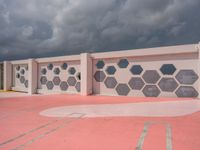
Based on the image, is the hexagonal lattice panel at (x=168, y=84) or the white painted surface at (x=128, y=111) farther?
the hexagonal lattice panel at (x=168, y=84)

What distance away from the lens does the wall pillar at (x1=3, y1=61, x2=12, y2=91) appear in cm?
1438

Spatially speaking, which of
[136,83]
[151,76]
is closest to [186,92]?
[151,76]

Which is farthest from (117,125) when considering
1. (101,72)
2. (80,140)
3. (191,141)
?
(101,72)

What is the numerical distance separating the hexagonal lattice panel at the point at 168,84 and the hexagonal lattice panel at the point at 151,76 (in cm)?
26

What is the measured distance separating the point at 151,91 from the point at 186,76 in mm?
1697

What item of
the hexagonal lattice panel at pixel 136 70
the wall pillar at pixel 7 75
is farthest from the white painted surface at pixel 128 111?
the wall pillar at pixel 7 75

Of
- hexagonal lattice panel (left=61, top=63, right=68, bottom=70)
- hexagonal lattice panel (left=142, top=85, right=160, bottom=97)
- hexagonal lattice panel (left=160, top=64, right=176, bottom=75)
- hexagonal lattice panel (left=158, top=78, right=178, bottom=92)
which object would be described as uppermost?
hexagonal lattice panel (left=61, top=63, right=68, bottom=70)

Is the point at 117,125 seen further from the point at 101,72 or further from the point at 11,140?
the point at 101,72

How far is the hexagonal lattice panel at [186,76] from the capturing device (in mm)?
7082

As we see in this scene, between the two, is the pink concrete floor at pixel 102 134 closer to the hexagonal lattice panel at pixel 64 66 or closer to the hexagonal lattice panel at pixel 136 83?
the hexagonal lattice panel at pixel 136 83

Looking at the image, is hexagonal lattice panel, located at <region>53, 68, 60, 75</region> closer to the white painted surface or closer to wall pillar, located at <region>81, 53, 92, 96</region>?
wall pillar, located at <region>81, 53, 92, 96</region>

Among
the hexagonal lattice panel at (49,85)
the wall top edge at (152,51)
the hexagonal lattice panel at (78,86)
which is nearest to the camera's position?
the wall top edge at (152,51)

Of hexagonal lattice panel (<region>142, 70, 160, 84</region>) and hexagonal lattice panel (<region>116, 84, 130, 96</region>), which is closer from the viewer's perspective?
hexagonal lattice panel (<region>142, 70, 160, 84</region>)

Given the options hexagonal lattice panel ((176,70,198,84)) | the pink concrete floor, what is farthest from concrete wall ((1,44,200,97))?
the pink concrete floor
